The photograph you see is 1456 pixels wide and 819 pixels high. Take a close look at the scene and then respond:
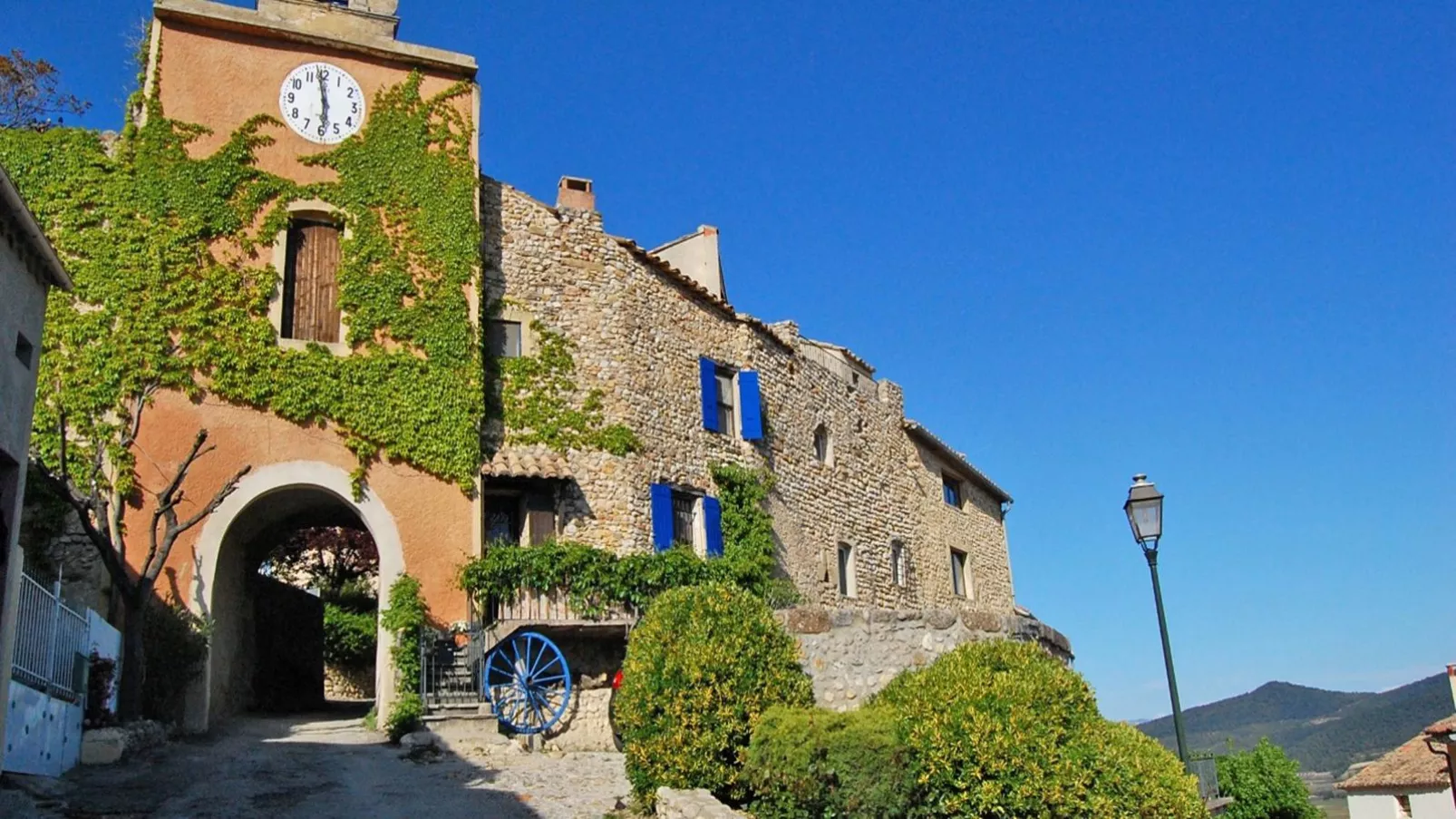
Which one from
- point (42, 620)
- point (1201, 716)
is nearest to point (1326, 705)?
point (1201, 716)

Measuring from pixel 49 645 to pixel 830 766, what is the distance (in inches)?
327

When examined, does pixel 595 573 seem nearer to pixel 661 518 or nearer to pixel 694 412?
pixel 661 518

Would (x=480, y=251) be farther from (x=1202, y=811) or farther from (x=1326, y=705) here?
(x=1326, y=705)

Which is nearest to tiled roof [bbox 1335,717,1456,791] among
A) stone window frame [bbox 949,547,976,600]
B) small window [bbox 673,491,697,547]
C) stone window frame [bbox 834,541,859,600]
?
stone window frame [bbox 949,547,976,600]

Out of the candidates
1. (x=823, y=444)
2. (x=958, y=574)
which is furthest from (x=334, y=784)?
(x=958, y=574)

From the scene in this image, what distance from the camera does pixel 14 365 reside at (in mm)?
10875

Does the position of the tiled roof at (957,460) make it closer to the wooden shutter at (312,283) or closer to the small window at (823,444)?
the small window at (823,444)

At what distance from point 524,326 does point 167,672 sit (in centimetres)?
852

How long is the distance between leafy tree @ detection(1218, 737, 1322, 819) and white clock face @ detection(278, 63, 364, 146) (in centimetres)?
2780

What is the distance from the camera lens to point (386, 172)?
2027cm

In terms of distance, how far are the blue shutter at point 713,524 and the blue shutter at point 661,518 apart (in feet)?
3.64

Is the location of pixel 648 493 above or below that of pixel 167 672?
above

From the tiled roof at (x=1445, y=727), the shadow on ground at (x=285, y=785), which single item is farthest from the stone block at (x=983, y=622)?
the tiled roof at (x=1445, y=727)

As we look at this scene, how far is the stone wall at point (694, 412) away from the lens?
70.5ft
